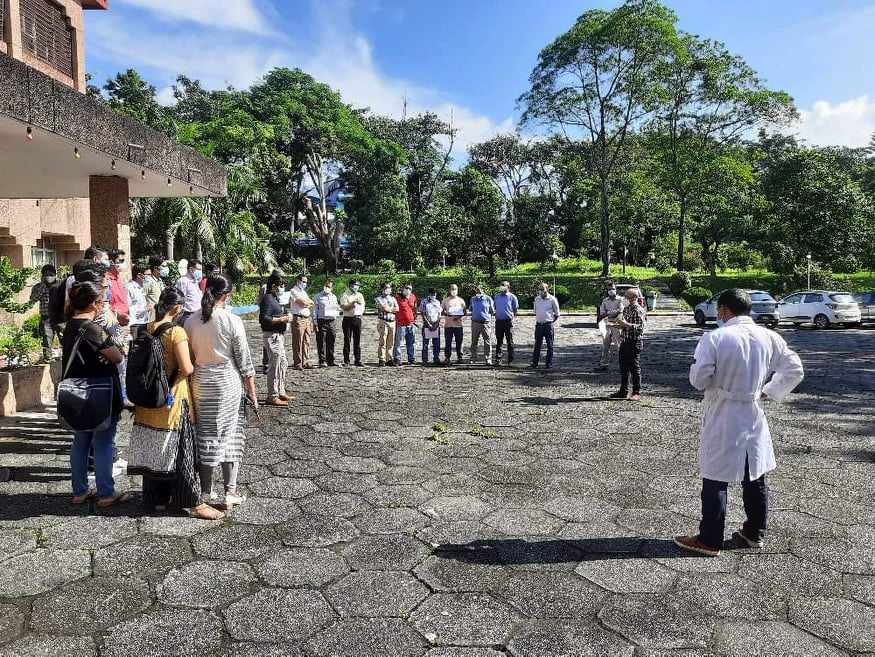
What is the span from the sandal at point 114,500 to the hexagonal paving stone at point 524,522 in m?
2.56

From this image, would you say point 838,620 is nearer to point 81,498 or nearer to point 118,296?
point 81,498

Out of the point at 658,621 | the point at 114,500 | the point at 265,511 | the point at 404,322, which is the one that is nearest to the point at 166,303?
the point at 114,500

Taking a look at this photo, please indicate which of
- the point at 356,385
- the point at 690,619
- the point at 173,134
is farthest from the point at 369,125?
the point at 690,619

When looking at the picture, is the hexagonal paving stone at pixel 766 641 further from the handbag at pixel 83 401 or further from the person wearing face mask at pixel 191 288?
the person wearing face mask at pixel 191 288

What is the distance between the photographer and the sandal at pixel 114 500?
14.9 ft

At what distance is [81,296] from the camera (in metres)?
4.39

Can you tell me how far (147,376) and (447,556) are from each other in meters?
2.19

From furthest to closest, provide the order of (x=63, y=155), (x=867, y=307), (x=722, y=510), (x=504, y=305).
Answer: (x=867, y=307) < (x=504, y=305) < (x=63, y=155) < (x=722, y=510)

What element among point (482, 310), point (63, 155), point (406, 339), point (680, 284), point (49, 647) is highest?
point (63, 155)

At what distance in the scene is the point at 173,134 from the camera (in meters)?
25.2

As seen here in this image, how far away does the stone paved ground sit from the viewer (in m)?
3.04

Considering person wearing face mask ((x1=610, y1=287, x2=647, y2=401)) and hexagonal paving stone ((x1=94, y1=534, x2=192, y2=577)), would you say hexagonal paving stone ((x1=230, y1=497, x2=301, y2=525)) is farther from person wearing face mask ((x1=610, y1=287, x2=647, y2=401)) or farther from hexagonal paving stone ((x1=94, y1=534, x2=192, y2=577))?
person wearing face mask ((x1=610, y1=287, x2=647, y2=401))

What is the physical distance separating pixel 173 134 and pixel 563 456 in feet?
78.6

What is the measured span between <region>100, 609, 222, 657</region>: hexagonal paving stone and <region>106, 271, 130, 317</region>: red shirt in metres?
4.87
